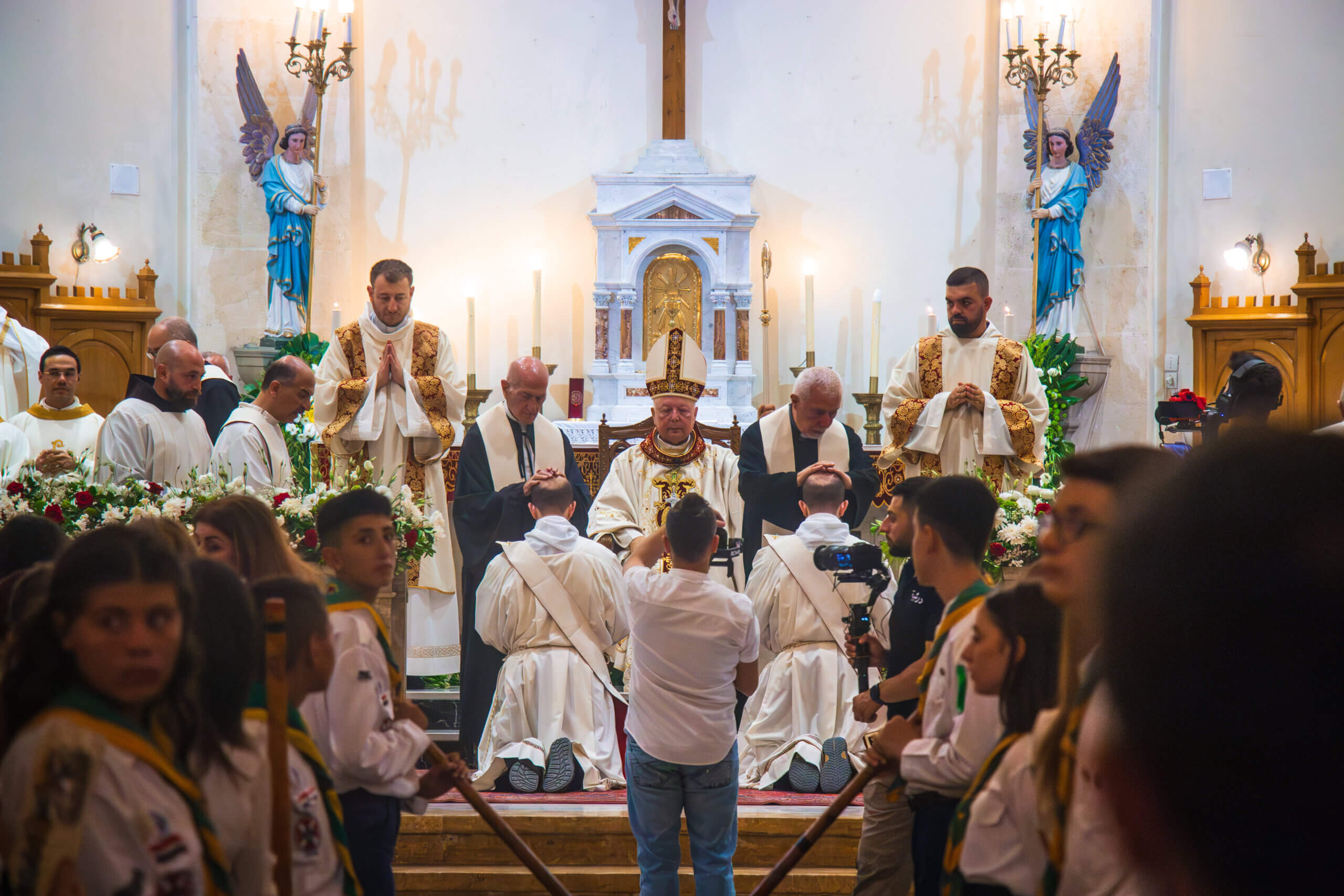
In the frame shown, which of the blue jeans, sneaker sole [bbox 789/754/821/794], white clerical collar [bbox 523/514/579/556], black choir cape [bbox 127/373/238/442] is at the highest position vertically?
black choir cape [bbox 127/373/238/442]

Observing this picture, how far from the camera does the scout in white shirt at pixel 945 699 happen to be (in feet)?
8.25

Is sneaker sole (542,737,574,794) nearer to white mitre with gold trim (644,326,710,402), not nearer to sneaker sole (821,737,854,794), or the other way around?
sneaker sole (821,737,854,794)

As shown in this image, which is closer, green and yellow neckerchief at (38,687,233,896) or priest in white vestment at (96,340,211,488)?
green and yellow neckerchief at (38,687,233,896)

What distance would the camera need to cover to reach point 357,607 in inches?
110

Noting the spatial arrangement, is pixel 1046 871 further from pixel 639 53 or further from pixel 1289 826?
pixel 639 53

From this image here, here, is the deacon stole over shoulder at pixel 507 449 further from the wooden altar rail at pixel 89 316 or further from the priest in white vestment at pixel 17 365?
the wooden altar rail at pixel 89 316

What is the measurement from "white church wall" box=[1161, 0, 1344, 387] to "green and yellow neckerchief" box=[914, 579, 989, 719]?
8067 millimetres

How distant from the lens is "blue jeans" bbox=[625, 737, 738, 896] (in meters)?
3.74

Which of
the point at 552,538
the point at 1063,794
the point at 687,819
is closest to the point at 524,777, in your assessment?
the point at 552,538

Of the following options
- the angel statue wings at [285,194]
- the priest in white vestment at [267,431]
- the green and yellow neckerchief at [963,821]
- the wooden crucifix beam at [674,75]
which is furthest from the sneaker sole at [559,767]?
the wooden crucifix beam at [674,75]

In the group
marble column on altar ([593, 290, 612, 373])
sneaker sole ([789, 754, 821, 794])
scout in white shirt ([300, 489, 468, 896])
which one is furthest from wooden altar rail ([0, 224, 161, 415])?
scout in white shirt ([300, 489, 468, 896])

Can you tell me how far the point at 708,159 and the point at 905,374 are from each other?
15.0 feet

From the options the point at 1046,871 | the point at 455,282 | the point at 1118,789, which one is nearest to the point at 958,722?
the point at 1046,871

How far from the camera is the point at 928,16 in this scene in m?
10.2
